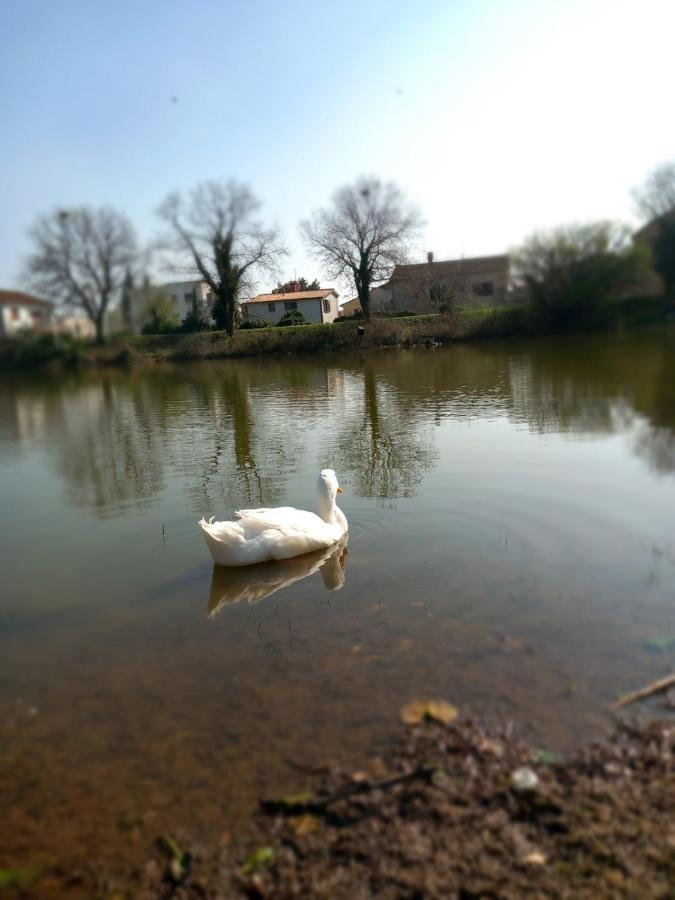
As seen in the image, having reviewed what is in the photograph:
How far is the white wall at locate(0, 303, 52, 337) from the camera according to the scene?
15.5 m

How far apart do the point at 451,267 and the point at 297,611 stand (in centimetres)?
6024

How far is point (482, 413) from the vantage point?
16578mm

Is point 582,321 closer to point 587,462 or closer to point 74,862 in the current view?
point 587,462

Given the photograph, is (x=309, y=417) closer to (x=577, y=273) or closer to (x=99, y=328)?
(x=99, y=328)

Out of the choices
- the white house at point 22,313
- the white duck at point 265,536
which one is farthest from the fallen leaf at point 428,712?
the white house at point 22,313

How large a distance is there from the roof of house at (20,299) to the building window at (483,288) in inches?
2058

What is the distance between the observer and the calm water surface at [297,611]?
13.5ft

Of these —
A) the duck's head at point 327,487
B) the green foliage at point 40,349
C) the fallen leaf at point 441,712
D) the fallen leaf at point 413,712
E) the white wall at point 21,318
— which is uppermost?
the white wall at point 21,318

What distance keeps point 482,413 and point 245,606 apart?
11369 mm

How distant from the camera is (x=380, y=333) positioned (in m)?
48.4

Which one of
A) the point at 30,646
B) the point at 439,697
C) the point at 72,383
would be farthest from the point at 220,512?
the point at 72,383

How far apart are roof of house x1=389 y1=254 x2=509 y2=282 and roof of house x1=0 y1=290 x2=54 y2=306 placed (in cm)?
4208

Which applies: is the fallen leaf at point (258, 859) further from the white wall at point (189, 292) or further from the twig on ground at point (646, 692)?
the white wall at point (189, 292)

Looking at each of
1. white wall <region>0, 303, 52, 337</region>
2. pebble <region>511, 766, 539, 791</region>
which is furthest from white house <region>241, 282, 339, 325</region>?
pebble <region>511, 766, 539, 791</region>
